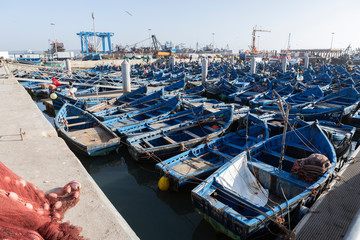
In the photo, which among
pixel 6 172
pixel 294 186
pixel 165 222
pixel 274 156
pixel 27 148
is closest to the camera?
pixel 6 172

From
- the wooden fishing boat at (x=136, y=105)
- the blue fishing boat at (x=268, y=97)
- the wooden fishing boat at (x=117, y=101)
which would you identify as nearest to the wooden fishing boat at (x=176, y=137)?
the wooden fishing boat at (x=136, y=105)

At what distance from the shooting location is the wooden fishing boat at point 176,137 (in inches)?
399

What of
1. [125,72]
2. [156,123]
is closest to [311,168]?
[156,123]

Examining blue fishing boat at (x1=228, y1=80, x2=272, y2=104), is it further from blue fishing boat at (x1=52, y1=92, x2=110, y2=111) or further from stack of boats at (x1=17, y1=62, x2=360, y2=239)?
blue fishing boat at (x1=52, y1=92, x2=110, y2=111)

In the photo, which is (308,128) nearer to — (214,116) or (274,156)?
(274,156)

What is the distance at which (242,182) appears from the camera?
25.0ft

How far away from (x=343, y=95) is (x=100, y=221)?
810 inches

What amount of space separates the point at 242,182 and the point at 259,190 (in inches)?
24.0

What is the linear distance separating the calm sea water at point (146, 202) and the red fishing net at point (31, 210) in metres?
3.68

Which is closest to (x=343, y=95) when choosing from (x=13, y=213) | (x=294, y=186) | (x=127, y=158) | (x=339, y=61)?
(x=294, y=186)

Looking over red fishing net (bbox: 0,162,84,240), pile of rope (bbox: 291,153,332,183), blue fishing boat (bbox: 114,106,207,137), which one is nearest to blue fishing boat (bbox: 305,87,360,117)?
blue fishing boat (bbox: 114,106,207,137)

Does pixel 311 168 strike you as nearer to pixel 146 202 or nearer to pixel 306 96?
pixel 146 202

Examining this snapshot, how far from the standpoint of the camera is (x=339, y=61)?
74125mm

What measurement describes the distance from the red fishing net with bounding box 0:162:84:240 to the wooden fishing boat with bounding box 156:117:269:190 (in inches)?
173
